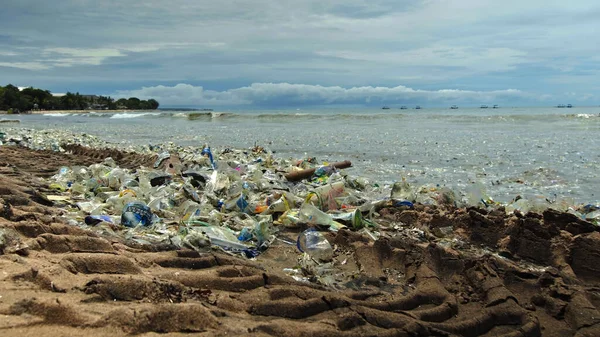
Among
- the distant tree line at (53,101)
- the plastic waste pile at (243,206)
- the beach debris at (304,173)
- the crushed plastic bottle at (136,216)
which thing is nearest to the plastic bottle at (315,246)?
the plastic waste pile at (243,206)

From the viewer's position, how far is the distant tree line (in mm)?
73000

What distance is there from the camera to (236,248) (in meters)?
3.71

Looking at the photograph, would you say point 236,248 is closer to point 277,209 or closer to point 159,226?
point 159,226

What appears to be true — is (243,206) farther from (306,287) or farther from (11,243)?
(11,243)

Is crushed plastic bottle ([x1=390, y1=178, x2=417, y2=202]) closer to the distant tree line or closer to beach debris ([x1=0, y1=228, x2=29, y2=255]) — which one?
beach debris ([x1=0, y1=228, x2=29, y2=255])

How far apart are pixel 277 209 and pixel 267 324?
2.72 meters

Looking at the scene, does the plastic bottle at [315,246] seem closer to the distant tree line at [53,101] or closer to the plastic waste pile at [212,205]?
the plastic waste pile at [212,205]

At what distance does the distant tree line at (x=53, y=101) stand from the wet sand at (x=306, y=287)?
7163cm

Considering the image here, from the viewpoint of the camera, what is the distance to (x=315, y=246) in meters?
3.83

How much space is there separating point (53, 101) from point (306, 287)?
3834 inches

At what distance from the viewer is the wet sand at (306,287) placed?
2113 millimetres

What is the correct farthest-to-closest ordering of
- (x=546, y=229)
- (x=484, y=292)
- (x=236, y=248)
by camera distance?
(x=546, y=229), (x=236, y=248), (x=484, y=292)

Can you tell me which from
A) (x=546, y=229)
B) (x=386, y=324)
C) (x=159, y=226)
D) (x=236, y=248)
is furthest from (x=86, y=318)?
(x=546, y=229)

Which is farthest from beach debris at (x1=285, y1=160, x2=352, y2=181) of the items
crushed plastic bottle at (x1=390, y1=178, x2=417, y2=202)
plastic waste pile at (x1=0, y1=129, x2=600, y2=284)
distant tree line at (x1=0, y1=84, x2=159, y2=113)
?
distant tree line at (x1=0, y1=84, x2=159, y2=113)
